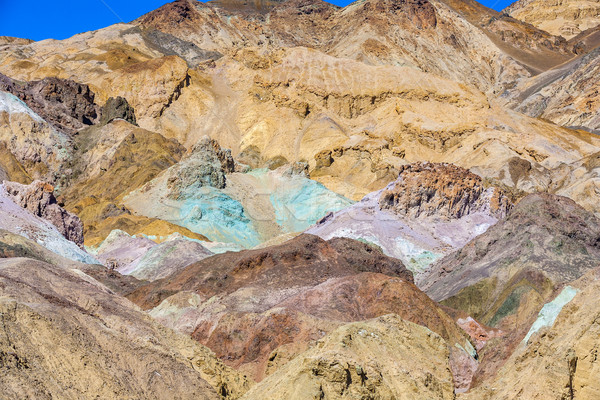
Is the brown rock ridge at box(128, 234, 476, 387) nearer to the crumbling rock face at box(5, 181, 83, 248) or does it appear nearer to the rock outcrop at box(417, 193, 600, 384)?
the rock outcrop at box(417, 193, 600, 384)

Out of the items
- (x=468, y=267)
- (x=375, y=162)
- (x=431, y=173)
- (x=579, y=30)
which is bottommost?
(x=468, y=267)

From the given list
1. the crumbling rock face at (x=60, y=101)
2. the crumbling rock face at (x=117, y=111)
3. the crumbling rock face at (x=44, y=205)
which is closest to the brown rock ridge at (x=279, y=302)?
the crumbling rock face at (x=44, y=205)

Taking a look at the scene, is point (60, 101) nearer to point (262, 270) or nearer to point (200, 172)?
point (200, 172)

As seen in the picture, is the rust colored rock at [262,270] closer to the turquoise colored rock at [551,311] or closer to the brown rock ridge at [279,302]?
the brown rock ridge at [279,302]

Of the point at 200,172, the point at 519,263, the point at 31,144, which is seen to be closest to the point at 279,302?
the point at 519,263

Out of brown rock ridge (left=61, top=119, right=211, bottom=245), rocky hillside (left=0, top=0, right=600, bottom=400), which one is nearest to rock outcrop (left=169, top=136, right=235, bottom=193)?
rocky hillside (left=0, top=0, right=600, bottom=400)

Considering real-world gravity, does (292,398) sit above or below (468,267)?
below

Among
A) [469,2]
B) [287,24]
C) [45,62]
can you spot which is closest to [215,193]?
[45,62]

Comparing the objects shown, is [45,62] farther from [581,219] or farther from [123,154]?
[581,219]
